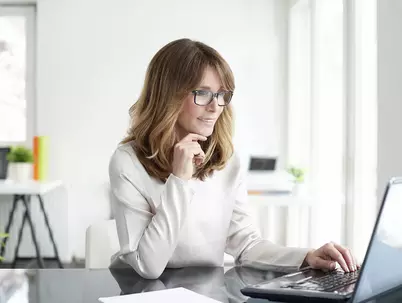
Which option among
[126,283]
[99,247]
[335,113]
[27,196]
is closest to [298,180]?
[335,113]

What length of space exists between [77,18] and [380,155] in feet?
11.6

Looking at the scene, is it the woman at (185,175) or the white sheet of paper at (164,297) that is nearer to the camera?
the white sheet of paper at (164,297)

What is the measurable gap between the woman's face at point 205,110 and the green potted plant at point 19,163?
129 inches

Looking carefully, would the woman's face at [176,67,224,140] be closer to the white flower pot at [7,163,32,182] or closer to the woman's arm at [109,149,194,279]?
the woman's arm at [109,149,194,279]

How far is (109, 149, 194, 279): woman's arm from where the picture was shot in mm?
1415

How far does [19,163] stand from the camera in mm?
4656

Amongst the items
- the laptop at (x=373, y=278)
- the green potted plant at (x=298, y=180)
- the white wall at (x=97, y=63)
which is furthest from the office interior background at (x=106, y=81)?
the laptop at (x=373, y=278)

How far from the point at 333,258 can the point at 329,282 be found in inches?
7.3

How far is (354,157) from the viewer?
3.36m

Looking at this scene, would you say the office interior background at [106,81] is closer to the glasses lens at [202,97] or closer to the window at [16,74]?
the window at [16,74]

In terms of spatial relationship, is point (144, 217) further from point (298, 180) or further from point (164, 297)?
point (298, 180)

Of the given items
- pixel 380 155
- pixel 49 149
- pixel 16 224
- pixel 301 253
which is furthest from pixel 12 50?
pixel 301 253

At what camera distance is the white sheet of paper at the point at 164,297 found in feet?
3.43

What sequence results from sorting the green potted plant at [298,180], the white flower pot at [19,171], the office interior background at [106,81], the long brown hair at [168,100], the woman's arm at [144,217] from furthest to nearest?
the office interior background at [106,81] → the white flower pot at [19,171] → the green potted plant at [298,180] → the long brown hair at [168,100] → the woman's arm at [144,217]
